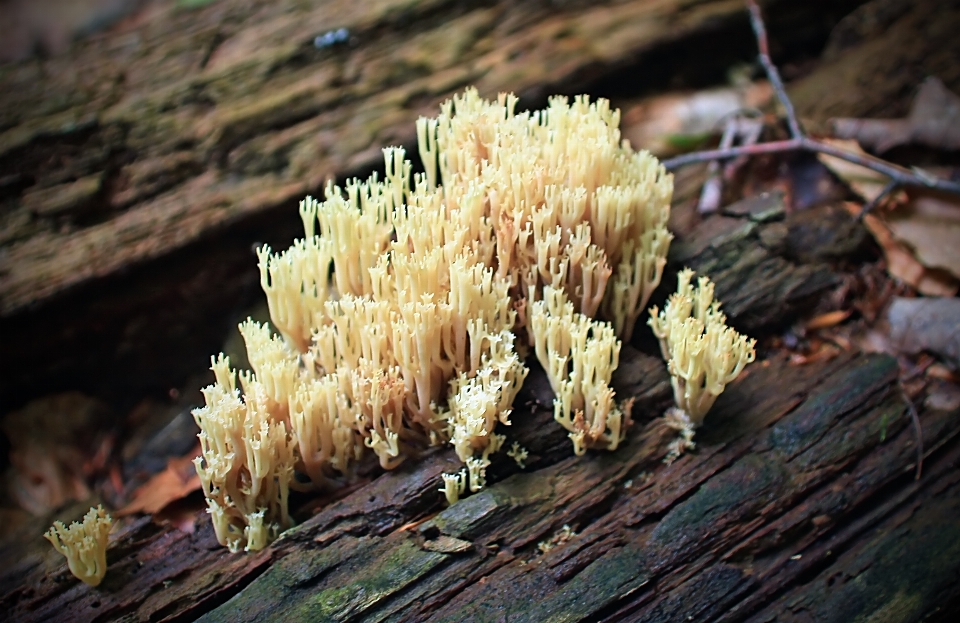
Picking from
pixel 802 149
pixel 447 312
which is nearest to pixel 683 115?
pixel 802 149

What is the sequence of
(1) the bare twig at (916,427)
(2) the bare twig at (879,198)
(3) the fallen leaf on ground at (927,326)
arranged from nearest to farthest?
1. (1) the bare twig at (916,427)
2. (3) the fallen leaf on ground at (927,326)
3. (2) the bare twig at (879,198)

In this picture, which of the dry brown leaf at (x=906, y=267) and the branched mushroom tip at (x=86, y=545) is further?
the dry brown leaf at (x=906, y=267)

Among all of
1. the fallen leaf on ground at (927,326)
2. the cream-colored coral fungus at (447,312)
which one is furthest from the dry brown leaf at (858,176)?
the cream-colored coral fungus at (447,312)

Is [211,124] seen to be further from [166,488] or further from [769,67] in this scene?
[769,67]

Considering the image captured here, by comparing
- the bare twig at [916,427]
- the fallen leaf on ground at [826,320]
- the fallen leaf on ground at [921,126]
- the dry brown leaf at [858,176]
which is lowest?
the bare twig at [916,427]

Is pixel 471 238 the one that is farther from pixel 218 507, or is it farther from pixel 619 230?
pixel 218 507

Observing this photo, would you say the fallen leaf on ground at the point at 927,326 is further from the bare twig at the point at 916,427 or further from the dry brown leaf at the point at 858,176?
the dry brown leaf at the point at 858,176

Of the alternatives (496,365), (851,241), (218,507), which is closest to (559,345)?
(496,365)
